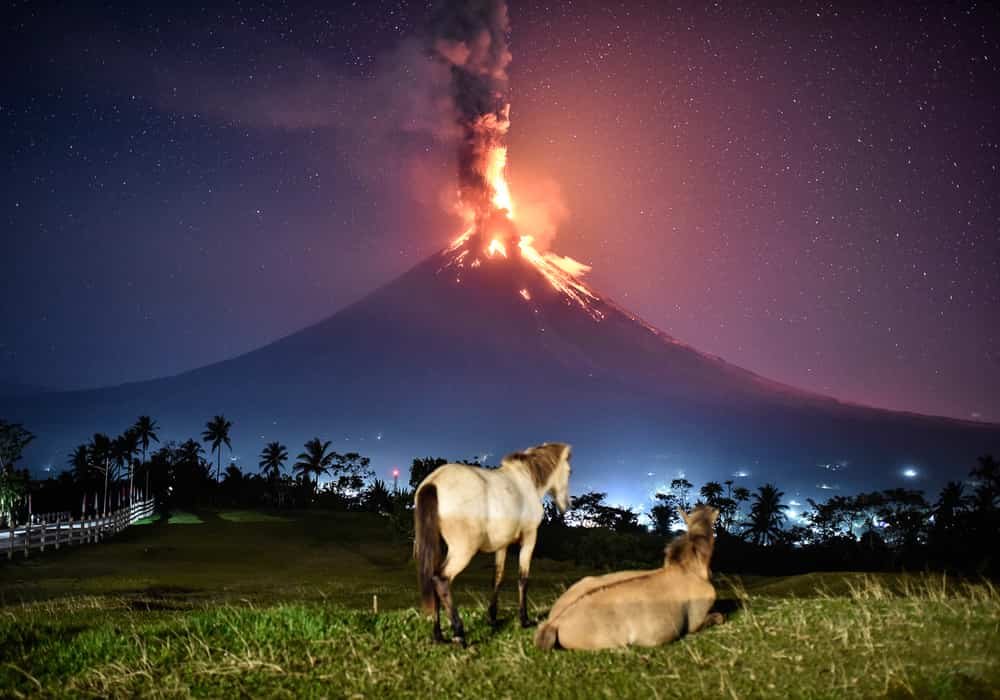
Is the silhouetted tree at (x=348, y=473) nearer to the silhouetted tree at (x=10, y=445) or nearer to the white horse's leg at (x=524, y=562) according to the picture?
the silhouetted tree at (x=10, y=445)

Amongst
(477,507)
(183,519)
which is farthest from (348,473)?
(477,507)

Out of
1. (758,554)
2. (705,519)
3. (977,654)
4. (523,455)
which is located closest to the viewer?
(977,654)

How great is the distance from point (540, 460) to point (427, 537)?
5.57 ft

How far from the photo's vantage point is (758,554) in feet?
215

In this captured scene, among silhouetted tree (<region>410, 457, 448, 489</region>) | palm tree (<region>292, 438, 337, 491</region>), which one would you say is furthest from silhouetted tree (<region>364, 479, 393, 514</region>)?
silhouetted tree (<region>410, 457, 448, 489</region>)

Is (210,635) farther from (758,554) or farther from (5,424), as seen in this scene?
(758,554)

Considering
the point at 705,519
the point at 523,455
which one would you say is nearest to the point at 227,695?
the point at 523,455

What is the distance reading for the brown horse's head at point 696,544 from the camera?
618cm

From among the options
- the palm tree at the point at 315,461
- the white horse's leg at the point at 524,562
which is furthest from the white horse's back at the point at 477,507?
the palm tree at the point at 315,461

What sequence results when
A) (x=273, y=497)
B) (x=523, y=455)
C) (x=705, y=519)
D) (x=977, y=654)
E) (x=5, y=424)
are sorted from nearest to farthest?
(x=977, y=654) → (x=705, y=519) → (x=523, y=455) → (x=5, y=424) → (x=273, y=497)

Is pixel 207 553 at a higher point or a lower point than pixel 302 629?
lower

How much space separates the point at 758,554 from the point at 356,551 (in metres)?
43.1

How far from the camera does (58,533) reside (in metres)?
32.6

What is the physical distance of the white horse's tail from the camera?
6.14m
